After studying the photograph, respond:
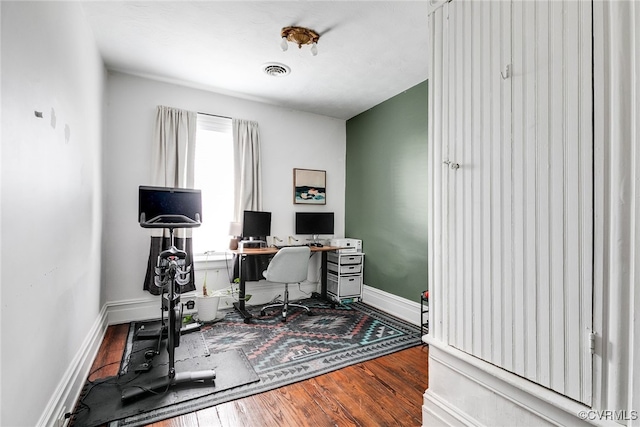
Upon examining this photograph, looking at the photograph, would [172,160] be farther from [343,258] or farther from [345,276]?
[345,276]

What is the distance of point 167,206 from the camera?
218 cm

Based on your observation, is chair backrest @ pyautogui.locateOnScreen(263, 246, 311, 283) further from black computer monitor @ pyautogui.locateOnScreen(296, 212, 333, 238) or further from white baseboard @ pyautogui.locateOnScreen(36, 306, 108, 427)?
white baseboard @ pyautogui.locateOnScreen(36, 306, 108, 427)

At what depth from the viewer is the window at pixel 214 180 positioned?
3.63 metres

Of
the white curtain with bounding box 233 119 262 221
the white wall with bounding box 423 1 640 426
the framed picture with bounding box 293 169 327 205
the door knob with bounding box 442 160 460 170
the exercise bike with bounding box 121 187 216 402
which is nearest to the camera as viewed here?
the white wall with bounding box 423 1 640 426

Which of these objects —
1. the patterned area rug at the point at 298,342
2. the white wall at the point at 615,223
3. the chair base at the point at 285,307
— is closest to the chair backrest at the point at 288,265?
Result: the chair base at the point at 285,307

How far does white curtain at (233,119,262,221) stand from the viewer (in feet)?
12.2

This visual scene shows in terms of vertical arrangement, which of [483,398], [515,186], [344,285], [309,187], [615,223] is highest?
[309,187]

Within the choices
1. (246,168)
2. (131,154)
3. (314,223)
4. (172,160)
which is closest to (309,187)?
(314,223)

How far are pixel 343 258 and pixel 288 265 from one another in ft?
3.10

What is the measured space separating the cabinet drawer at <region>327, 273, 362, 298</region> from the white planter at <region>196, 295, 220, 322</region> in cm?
157

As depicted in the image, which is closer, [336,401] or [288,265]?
[336,401]

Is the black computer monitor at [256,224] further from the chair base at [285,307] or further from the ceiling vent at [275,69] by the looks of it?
the ceiling vent at [275,69]

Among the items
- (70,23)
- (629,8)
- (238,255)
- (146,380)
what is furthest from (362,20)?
(146,380)

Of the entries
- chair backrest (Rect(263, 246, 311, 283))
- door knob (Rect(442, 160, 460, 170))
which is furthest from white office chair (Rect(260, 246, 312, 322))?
door knob (Rect(442, 160, 460, 170))
